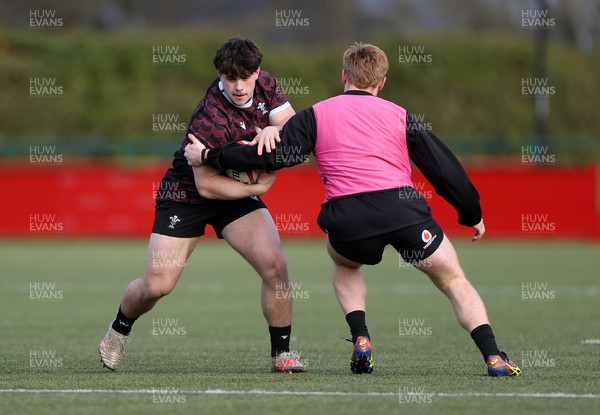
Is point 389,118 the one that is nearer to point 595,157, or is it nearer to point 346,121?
point 346,121

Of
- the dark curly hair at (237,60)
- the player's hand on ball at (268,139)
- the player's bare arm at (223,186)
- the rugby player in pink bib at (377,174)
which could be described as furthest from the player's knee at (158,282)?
the dark curly hair at (237,60)

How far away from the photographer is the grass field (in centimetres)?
606

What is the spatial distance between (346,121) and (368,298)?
6.89 metres

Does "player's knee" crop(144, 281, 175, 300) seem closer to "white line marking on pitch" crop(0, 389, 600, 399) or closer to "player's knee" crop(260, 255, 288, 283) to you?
"player's knee" crop(260, 255, 288, 283)

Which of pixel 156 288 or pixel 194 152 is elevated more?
pixel 194 152

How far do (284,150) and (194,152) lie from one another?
0.61m

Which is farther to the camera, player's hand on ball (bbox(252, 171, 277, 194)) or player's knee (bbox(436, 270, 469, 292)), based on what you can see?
player's hand on ball (bbox(252, 171, 277, 194))

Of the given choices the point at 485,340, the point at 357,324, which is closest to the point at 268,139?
the point at 357,324

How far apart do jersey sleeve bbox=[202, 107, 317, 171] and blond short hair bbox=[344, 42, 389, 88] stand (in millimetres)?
352

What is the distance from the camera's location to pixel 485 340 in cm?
686

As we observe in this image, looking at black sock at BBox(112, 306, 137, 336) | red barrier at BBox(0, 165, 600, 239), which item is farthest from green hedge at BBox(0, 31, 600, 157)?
black sock at BBox(112, 306, 137, 336)

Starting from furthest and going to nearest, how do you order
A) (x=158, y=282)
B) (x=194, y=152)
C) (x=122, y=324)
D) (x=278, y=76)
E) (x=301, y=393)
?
(x=278, y=76), (x=122, y=324), (x=158, y=282), (x=194, y=152), (x=301, y=393)

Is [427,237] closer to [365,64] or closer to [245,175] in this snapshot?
[365,64]

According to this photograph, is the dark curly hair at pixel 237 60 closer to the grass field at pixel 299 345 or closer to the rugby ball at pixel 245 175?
the rugby ball at pixel 245 175
